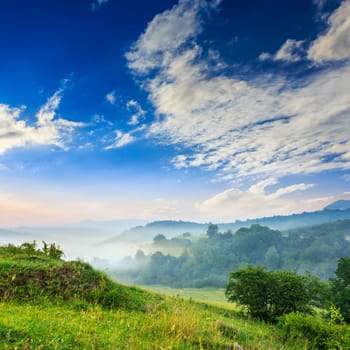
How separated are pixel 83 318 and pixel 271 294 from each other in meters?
13.3

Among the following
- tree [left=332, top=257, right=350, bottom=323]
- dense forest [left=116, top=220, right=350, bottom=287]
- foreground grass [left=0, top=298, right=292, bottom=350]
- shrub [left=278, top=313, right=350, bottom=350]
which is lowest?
dense forest [left=116, top=220, right=350, bottom=287]

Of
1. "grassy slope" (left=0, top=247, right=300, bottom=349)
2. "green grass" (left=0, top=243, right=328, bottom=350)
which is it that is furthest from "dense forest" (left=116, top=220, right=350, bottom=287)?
"grassy slope" (left=0, top=247, right=300, bottom=349)

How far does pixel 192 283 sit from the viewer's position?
152125 mm

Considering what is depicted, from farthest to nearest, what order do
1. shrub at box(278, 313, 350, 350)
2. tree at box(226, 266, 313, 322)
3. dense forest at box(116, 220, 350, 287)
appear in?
dense forest at box(116, 220, 350, 287) → tree at box(226, 266, 313, 322) → shrub at box(278, 313, 350, 350)

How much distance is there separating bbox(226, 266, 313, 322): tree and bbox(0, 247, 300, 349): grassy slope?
692 cm

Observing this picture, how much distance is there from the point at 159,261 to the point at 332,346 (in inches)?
7370

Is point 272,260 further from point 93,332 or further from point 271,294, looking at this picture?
point 93,332

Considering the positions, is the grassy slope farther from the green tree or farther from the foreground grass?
the green tree

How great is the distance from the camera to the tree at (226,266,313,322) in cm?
1736

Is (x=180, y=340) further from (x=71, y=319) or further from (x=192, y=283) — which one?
(x=192, y=283)

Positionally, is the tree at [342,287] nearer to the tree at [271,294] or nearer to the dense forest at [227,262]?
the tree at [271,294]

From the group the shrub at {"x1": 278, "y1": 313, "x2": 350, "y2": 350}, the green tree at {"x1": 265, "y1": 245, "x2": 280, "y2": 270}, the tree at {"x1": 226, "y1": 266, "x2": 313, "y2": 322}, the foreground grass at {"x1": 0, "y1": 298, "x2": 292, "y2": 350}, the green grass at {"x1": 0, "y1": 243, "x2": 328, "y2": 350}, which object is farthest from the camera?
the green tree at {"x1": 265, "y1": 245, "x2": 280, "y2": 270}

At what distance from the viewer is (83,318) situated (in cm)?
801

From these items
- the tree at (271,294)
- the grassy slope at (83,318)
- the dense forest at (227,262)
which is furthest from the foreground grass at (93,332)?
the dense forest at (227,262)
